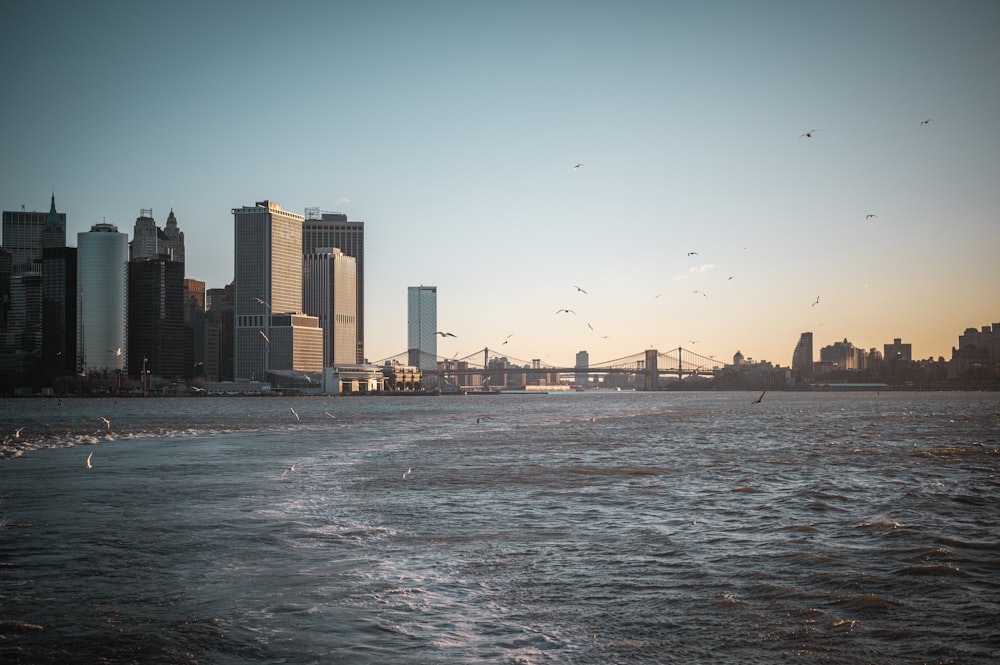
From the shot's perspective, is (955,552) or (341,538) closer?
(955,552)

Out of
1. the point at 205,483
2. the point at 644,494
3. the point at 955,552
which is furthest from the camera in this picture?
the point at 205,483

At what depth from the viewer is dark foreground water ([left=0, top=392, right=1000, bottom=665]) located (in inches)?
382

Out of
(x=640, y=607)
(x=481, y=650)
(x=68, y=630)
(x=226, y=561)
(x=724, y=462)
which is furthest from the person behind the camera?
(x=724, y=462)

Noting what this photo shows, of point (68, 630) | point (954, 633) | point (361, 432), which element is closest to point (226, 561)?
point (68, 630)

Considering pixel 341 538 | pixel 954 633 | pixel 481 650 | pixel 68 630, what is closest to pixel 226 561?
pixel 341 538

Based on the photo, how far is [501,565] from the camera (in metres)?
13.7

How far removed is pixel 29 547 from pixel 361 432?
42.7 metres

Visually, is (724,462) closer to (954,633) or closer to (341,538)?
(341,538)

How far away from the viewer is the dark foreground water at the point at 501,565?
382 inches

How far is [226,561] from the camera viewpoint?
13898 millimetres

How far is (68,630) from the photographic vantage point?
10.1 m

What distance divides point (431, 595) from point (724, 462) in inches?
905

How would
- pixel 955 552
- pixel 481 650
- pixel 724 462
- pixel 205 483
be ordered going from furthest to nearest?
pixel 724 462, pixel 205 483, pixel 955 552, pixel 481 650

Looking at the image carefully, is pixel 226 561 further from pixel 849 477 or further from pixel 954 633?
pixel 849 477
